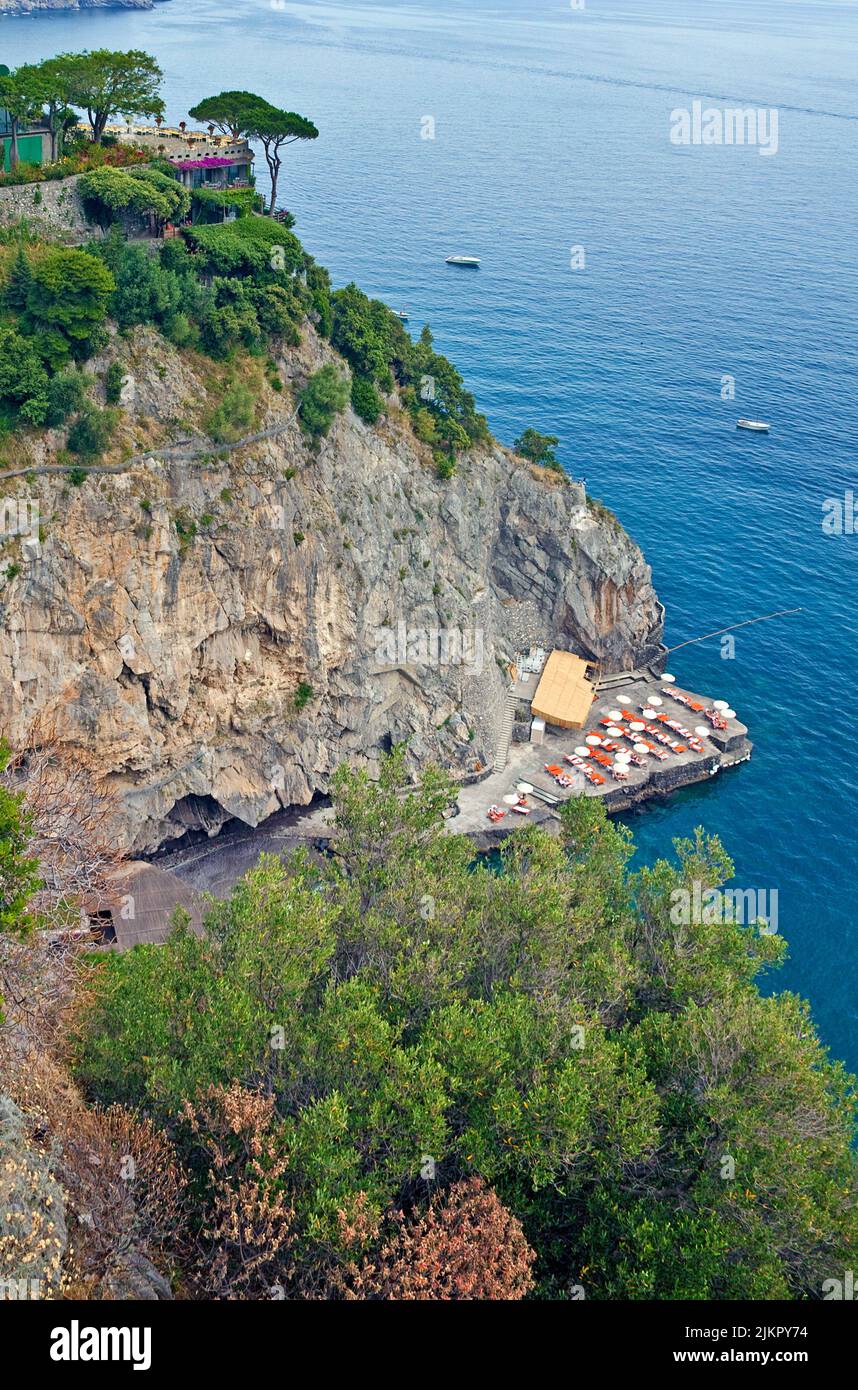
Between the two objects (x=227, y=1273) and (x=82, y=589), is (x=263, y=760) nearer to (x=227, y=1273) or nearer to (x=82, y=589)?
(x=82, y=589)

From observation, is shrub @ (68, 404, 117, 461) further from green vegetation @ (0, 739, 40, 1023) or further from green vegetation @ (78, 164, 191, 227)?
green vegetation @ (0, 739, 40, 1023)

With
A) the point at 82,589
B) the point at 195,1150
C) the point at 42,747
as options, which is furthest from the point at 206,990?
the point at 82,589

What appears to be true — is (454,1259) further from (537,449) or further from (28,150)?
(537,449)

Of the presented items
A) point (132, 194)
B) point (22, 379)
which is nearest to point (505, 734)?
point (22, 379)

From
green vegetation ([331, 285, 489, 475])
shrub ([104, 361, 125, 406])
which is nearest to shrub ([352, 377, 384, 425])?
green vegetation ([331, 285, 489, 475])

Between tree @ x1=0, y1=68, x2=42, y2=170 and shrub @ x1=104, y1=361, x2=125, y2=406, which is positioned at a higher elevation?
tree @ x1=0, y1=68, x2=42, y2=170

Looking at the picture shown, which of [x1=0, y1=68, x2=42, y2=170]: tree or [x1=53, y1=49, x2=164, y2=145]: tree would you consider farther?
[x1=53, y1=49, x2=164, y2=145]: tree

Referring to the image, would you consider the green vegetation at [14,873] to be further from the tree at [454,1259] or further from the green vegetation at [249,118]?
the green vegetation at [249,118]

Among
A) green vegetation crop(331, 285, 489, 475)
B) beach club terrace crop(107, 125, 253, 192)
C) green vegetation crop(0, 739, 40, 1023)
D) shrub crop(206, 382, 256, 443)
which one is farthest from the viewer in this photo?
beach club terrace crop(107, 125, 253, 192)
